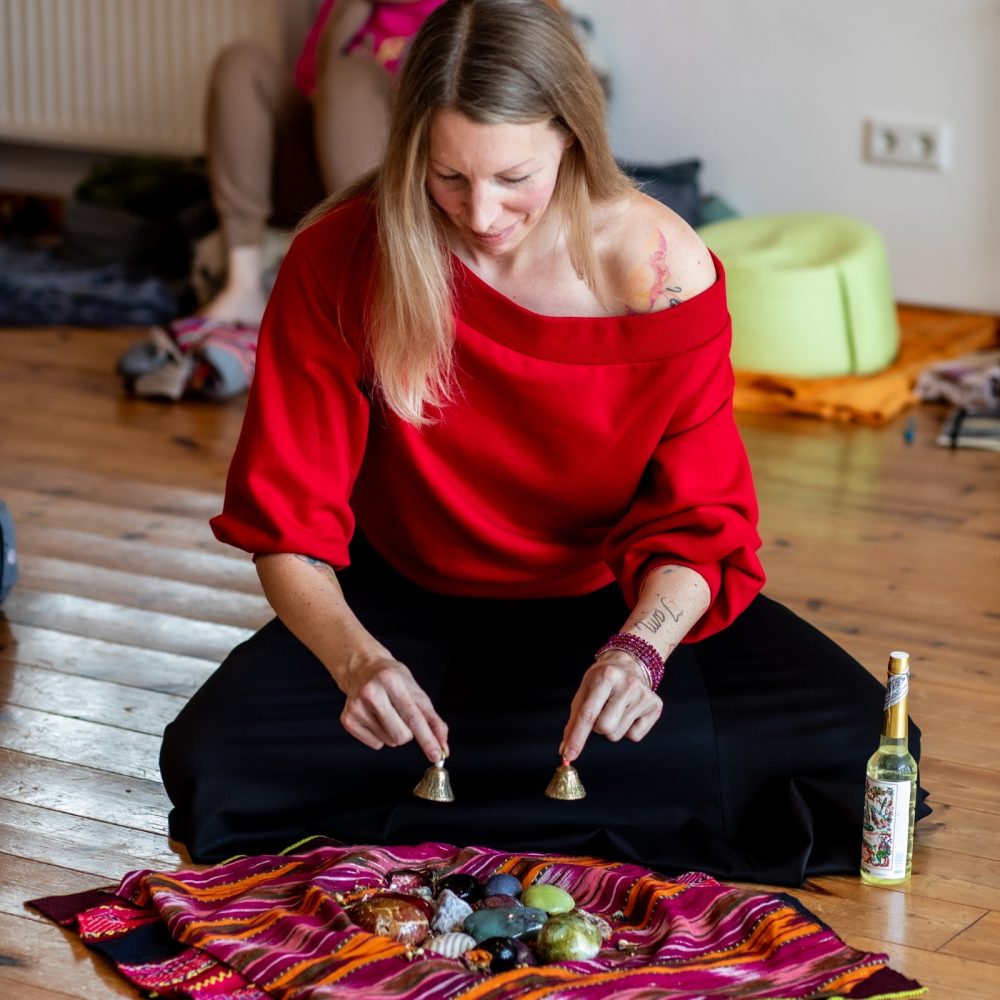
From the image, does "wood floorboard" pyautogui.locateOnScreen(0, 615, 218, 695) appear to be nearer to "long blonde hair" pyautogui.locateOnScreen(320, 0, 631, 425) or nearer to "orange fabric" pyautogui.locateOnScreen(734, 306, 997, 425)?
"long blonde hair" pyautogui.locateOnScreen(320, 0, 631, 425)

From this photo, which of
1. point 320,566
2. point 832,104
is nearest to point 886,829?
point 320,566

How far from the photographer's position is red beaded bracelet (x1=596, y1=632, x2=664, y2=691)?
5.38 feet

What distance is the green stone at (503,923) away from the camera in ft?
5.01

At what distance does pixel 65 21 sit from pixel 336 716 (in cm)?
394

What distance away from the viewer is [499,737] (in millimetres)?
1801

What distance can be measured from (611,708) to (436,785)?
199 mm

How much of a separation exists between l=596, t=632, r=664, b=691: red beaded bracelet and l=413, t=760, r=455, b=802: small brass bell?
0.64ft

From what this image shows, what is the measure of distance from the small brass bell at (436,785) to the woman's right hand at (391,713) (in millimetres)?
57

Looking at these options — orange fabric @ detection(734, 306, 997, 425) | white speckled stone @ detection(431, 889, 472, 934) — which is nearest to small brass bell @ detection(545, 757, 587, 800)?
white speckled stone @ detection(431, 889, 472, 934)

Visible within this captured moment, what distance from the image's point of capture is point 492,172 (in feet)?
5.24

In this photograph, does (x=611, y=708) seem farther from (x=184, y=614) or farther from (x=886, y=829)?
(x=184, y=614)

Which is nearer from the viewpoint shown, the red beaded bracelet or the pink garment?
the red beaded bracelet

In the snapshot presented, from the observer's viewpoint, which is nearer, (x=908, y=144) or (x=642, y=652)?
(x=642, y=652)

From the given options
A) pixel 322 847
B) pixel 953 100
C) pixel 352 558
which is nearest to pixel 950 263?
pixel 953 100
